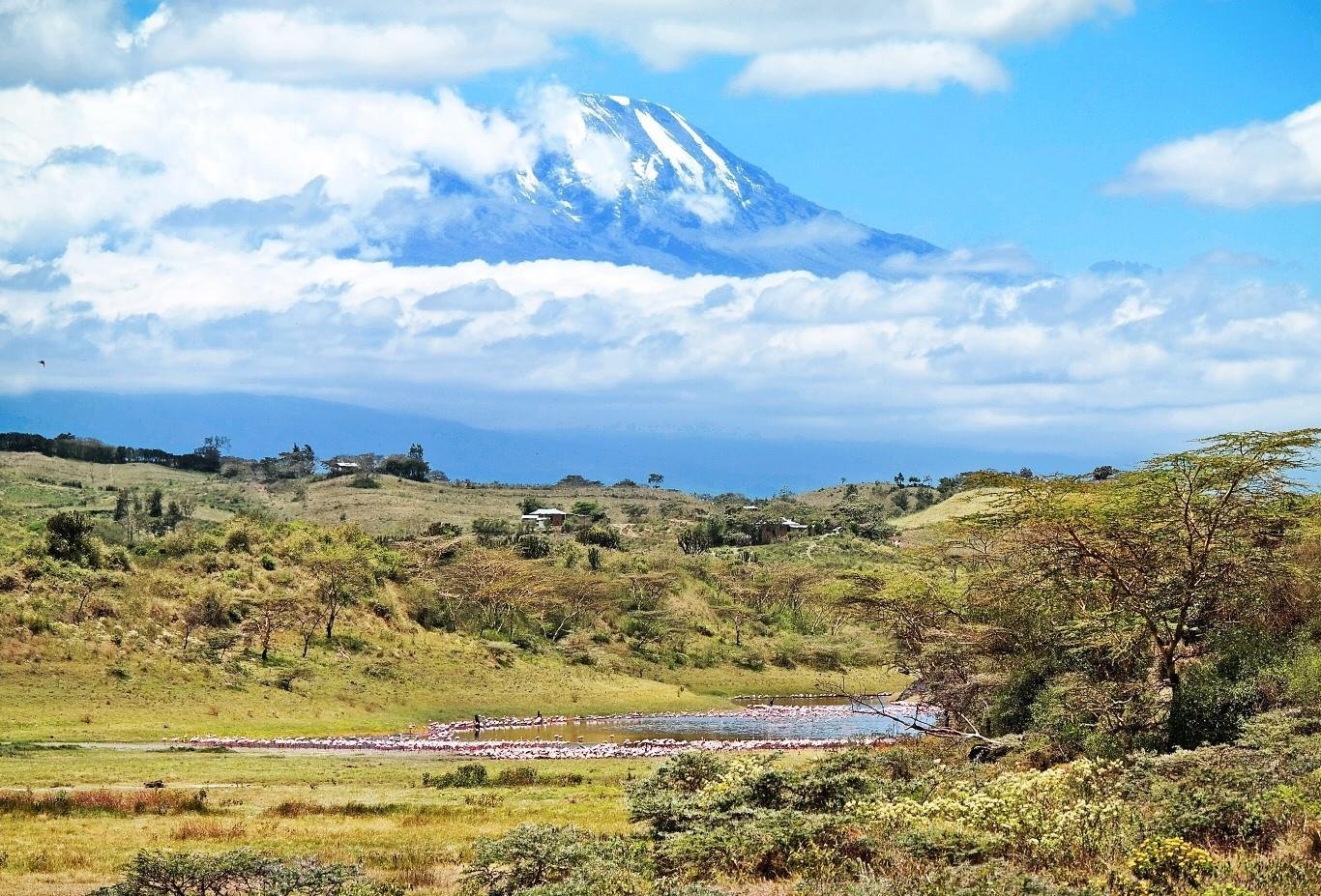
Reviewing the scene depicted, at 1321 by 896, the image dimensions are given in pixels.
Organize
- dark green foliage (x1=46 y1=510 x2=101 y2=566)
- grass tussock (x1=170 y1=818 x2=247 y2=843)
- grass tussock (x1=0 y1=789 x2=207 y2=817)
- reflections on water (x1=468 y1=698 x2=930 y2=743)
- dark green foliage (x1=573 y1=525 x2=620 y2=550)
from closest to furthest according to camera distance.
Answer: grass tussock (x1=170 y1=818 x2=247 y2=843), grass tussock (x1=0 y1=789 x2=207 y2=817), reflections on water (x1=468 y1=698 x2=930 y2=743), dark green foliage (x1=46 y1=510 x2=101 y2=566), dark green foliage (x1=573 y1=525 x2=620 y2=550)

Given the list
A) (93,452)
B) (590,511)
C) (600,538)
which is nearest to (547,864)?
(600,538)

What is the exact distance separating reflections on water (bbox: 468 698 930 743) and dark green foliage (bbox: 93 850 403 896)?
121 ft

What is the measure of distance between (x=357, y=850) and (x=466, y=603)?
63891 millimetres

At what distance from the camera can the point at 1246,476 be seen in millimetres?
26203

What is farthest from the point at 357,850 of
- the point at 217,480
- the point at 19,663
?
the point at 217,480

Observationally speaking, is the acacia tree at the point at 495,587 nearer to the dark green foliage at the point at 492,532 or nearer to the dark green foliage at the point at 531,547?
the dark green foliage at the point at 531,547

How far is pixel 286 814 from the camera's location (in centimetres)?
2817

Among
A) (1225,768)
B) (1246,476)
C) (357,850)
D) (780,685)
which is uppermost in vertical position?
(1246,476)

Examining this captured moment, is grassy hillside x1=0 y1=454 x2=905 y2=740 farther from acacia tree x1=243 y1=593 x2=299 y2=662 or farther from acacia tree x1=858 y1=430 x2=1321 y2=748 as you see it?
acacia tree x1=858 y1=430 x2=1321 y2=748

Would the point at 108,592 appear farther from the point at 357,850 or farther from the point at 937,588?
the point at 357,850

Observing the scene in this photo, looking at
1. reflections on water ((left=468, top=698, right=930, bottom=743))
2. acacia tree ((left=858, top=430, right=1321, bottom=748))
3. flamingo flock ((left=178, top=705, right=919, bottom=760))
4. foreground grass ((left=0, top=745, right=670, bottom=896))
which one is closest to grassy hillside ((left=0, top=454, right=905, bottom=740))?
flamingo flock ((left=178, top=705, right=919, bottom=760))

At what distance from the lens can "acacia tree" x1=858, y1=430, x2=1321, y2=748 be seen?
1041 inches

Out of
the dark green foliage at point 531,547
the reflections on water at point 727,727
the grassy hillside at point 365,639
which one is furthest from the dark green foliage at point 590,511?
the reflections on water at point 727,727

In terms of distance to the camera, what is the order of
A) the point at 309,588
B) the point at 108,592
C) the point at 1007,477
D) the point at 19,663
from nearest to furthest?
the point at 1007,477, the point at 19,663, the point at 108,592, the point at 309,588
